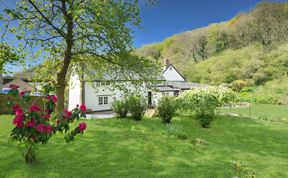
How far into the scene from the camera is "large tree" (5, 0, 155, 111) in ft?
32.0

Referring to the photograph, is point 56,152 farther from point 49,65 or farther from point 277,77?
point 277,77

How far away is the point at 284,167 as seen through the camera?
21.6 ft

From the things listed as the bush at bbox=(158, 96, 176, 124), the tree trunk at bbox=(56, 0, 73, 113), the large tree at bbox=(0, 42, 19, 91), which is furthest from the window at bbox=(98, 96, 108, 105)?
the large tree at bbox=(0, 42, 19, 91)

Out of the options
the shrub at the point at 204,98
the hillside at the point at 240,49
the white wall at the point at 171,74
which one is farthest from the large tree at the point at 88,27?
the white wall at the point at 171,74

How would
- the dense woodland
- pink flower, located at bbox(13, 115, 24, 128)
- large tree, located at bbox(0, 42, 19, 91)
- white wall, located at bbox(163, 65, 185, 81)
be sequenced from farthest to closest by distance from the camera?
the dense woodland → white wall, located at bbox(163, 65, 185, 81) → large tree, located at bbox(0, 42, 19, 91) → pink flower, located at bbox(13, 115, 24, 128)

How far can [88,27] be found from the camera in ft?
33.7

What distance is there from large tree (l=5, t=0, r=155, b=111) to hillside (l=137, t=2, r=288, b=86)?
25983 mm

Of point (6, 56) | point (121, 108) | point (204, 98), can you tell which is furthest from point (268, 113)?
point (6, 56)

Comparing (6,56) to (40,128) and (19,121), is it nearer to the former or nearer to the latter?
(19,121)

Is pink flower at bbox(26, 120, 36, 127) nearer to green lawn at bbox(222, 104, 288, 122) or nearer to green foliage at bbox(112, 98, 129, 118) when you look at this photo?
green foliage at bbox(112, 98, 129, 118)

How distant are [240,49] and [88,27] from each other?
4948 centimetres

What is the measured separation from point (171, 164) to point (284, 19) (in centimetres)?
5543

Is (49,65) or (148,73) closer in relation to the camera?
(148,73)

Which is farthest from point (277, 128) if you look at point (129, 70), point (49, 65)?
point (49, 65)
